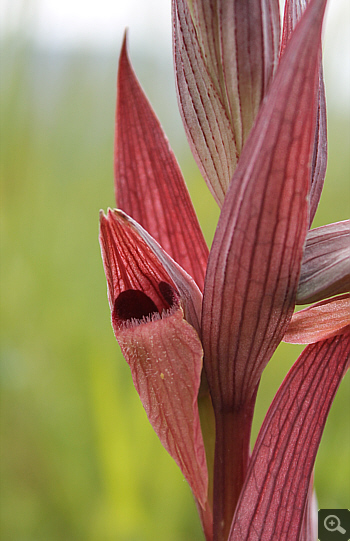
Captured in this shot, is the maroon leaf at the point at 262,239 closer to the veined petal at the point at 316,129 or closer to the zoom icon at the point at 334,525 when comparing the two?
the veined petal at the point at 316,129

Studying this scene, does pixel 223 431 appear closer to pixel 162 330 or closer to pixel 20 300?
pixel 162 330

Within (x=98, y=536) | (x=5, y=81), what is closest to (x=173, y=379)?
(x=98, y=536)

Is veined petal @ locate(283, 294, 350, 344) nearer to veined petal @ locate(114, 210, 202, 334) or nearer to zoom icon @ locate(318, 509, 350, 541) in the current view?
veined petal @ locate(114, 210, 202, 334)

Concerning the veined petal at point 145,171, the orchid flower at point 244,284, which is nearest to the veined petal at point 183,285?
the orchid flower at point 244,284

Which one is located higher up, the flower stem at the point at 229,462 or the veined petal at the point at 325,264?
the veined petal at the point at 325,264

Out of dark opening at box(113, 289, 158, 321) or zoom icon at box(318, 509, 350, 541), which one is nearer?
dark opening at box(113, 289, 158, 321)

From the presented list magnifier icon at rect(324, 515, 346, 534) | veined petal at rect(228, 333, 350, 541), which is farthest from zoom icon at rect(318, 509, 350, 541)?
veined petal at rect(228, 333, 350, 541)

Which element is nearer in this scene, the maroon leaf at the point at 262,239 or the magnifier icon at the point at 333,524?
the maroon leaf at the point at 262,239
